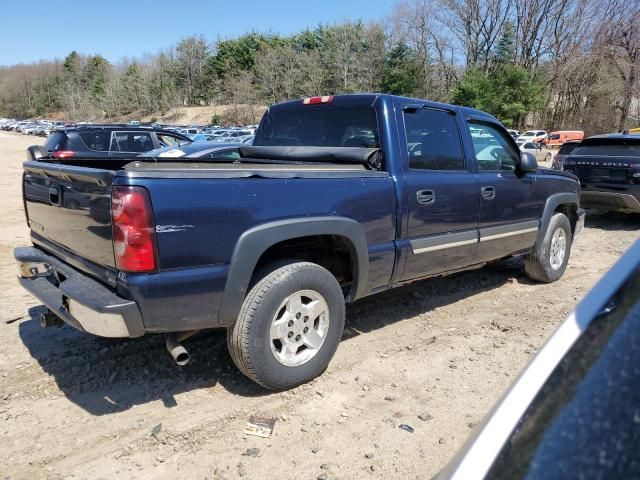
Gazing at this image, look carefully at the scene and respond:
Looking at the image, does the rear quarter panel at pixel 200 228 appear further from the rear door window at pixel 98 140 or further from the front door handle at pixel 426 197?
the rear door window at pixel 98 140

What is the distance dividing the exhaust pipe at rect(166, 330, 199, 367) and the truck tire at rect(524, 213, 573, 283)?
4049 mm

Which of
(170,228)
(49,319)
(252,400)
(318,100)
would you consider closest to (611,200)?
(318,100)

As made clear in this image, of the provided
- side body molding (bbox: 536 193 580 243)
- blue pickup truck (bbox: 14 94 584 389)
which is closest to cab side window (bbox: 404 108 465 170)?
blue pickup truck (bbox: 14 94 584 389)

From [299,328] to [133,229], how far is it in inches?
50.2

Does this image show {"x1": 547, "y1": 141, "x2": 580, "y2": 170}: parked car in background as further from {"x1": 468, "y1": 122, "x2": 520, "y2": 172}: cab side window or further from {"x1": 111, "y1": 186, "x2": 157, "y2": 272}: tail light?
{"x1": 111, "y1": 186, "x2": 157, "y2": 272}: tail light

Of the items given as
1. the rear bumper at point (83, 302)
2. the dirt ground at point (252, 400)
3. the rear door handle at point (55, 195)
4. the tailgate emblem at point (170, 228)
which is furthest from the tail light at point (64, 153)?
the tailgate emblem at point (170, 228)

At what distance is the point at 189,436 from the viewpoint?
2.95 metres

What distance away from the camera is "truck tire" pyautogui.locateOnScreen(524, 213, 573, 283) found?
571 cm

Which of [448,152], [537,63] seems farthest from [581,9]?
[448,152]

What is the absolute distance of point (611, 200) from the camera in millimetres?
9172

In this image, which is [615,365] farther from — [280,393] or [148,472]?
[280,393]

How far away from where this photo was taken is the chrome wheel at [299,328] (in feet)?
10.8

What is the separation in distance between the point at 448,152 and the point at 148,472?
131 inches

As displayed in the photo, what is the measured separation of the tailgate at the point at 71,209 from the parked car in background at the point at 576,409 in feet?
7.55
